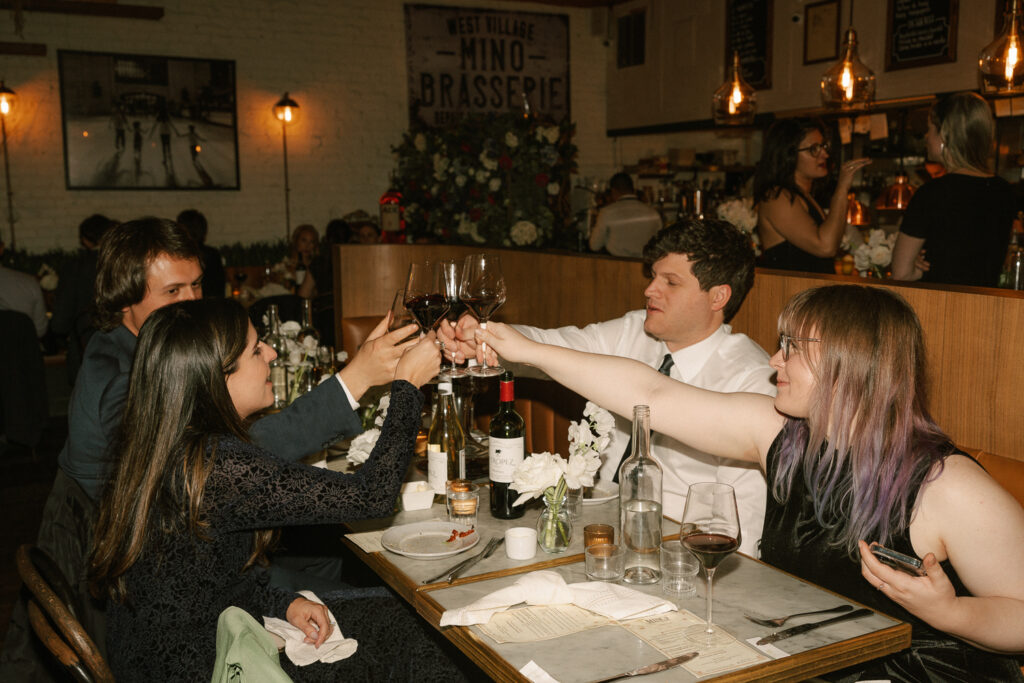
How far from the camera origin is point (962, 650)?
1566 mm

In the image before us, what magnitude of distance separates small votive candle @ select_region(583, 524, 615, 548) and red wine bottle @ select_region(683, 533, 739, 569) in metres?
0.29

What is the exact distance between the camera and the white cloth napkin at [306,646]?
1.86 meters

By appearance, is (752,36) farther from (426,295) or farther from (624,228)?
(426,295)

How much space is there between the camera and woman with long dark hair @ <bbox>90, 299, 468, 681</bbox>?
1.61 metres

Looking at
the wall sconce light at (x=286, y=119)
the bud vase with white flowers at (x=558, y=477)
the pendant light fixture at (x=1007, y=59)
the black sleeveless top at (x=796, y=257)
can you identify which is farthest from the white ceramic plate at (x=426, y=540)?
the wall sconce light at (x=286, y=119)

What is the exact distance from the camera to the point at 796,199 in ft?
11.3

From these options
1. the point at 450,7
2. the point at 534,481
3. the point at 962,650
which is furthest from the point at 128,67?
the point at 962,650

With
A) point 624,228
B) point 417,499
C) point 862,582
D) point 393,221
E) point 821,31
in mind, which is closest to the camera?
point 862,582

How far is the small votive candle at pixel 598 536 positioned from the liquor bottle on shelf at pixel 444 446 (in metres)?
0.49

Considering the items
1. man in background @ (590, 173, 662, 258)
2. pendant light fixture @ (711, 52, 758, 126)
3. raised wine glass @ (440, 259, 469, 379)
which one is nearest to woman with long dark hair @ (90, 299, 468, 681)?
raised wine glass @ (440, 259, 469, 379)

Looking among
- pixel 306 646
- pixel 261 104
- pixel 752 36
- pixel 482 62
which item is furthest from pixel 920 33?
pixel 306 646

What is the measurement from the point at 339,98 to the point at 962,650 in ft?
27.5

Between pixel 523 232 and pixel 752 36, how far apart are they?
426 centimetres

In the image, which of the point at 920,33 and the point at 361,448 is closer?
the point at 361,448
